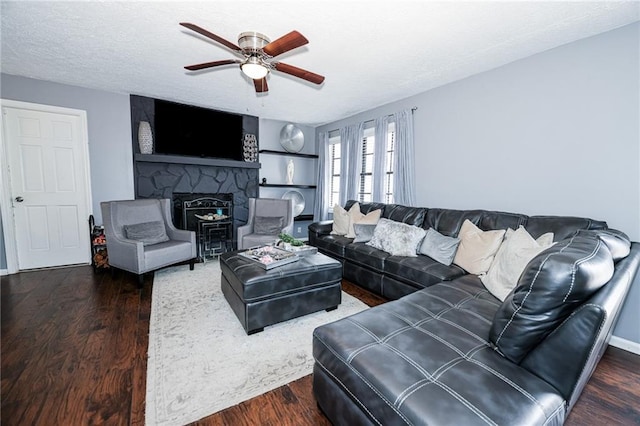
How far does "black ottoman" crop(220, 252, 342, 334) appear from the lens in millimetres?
2104

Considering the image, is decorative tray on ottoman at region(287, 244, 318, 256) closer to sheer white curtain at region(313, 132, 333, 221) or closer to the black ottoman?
the black ottoman

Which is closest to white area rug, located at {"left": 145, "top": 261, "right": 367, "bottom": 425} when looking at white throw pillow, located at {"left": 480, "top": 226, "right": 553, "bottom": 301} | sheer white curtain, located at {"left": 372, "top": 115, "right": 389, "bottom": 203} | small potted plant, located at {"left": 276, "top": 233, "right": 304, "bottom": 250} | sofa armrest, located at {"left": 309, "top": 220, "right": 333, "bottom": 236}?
small potted plant, located at {"left": 276, "top": 233, "right": 304, "bottom": 250}

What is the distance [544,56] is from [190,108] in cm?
455

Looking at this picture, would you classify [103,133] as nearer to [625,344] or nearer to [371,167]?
[371,167]

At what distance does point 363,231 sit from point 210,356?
2.21 m

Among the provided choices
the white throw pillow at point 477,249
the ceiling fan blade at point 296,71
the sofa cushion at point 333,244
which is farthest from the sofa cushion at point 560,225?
the ceiling fan blade at point 296,71

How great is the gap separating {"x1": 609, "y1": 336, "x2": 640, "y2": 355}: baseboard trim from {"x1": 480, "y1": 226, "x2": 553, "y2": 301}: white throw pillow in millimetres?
1004

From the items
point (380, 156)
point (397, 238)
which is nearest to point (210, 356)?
point (397, 238)

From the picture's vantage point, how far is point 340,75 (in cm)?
310

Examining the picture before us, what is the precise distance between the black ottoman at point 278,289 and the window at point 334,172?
2840 millimetres

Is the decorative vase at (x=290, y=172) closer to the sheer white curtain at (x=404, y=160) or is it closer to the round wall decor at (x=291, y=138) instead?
the round wall decor at (x=291, y=138)

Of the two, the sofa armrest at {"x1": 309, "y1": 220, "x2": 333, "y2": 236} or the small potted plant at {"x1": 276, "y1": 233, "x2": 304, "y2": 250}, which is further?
the sofa armrest at {"x1": 309, "y1": 220, "x2": 333, "y2": 236}

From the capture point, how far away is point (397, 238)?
2945 mm

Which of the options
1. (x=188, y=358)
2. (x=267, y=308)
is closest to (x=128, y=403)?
(x=188, y=358)
